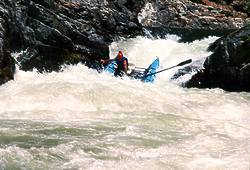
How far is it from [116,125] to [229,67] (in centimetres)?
725

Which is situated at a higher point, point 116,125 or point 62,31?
point 62,31

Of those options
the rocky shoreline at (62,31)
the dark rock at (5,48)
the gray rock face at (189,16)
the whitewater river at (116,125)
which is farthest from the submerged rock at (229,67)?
the gray rock face at (189,16)

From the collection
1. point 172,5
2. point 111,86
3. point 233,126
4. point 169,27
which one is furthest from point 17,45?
point 172,5

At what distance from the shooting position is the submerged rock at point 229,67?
1631 cm

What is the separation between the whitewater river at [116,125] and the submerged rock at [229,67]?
23.8 inches

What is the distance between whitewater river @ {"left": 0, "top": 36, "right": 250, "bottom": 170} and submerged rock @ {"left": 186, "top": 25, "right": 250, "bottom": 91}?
1.98 feet

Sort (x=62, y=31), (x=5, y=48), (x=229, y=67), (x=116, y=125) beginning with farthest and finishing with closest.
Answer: (x=62, y=31)
(x=229, y=67)
(x=5, y=48)
(x=116, y=125)

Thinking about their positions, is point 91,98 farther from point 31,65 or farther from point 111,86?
point 31,65

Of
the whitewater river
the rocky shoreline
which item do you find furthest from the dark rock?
the whitewater river

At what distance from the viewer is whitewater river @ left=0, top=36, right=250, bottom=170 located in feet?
25.9

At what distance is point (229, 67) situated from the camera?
54.6 ft

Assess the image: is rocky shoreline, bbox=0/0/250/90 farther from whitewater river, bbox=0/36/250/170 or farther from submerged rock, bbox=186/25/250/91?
whitewater river, bbox=0/36/250/170

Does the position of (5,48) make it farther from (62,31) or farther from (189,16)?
(189,16)

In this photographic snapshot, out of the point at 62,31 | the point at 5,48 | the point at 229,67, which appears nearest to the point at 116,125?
the point at 5,48
